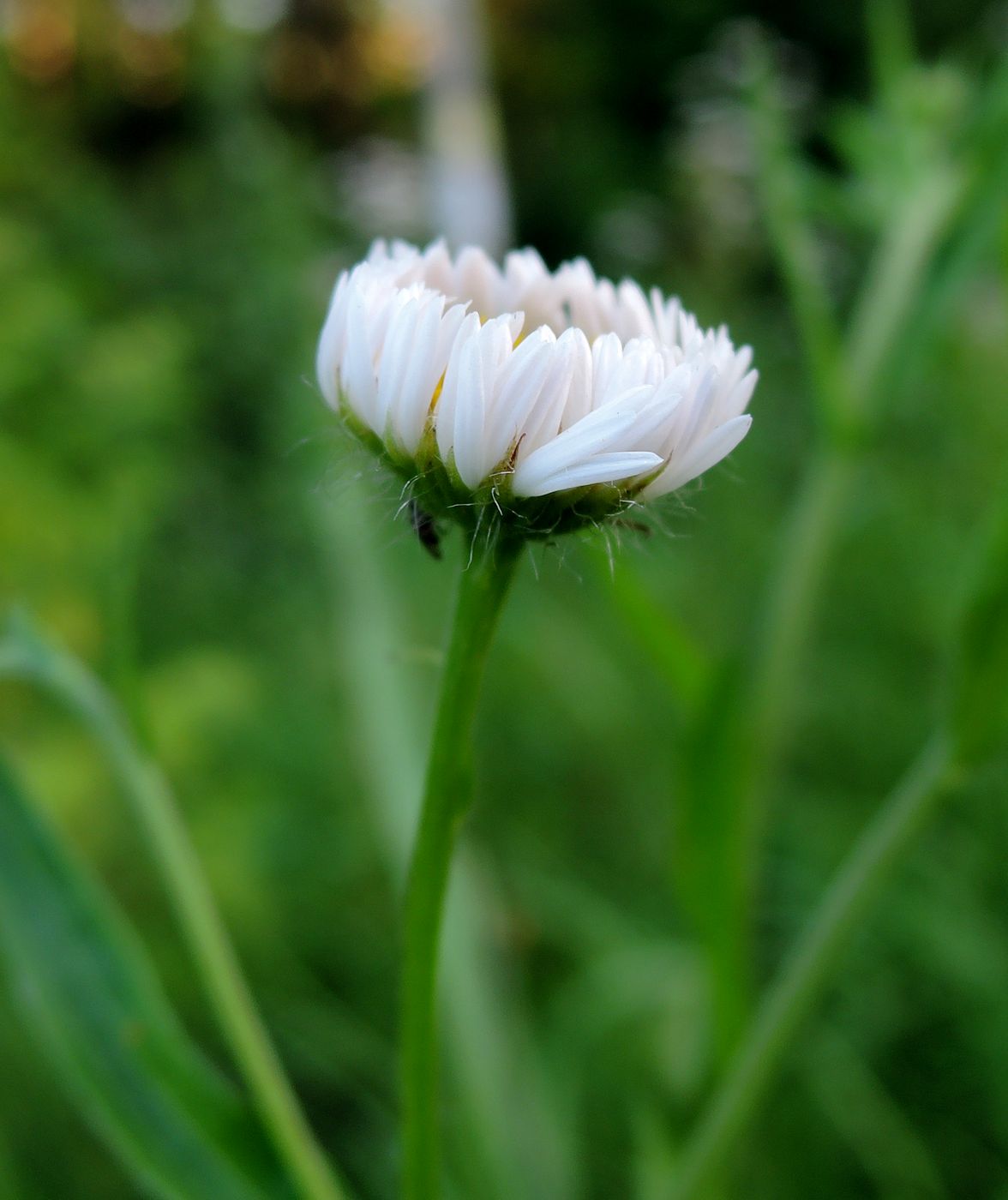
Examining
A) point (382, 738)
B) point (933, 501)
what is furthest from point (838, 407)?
point (933, 501)

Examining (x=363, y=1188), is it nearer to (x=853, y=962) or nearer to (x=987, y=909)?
(x=853, y=962)

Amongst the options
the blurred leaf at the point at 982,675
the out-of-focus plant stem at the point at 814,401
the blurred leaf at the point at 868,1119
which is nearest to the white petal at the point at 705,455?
the blurred leaf at the point at 982,675

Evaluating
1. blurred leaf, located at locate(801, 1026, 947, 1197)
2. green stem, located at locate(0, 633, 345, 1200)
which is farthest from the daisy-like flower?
blurred leaf, located at locate(801, 1026, 947, 1197)

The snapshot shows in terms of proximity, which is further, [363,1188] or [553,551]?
[363,1188]

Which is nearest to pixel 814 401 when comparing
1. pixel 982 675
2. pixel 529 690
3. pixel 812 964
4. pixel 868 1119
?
pixel 982 675

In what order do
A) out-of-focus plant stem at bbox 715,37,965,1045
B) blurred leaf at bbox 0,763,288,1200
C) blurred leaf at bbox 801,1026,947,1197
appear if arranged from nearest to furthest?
1. blurred leaf at bbox 0,763,288,1200
2. out-of-focus plant stem at bbox 715,37,965,1045
3. blurred leaf at bbox 801,1026,947,1197

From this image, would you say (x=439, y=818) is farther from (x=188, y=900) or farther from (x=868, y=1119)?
(x=868, y=1119)

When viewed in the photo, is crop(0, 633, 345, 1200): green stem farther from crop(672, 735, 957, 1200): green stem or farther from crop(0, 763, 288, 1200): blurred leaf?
crop(672, 735, 957, 1200): green stem
